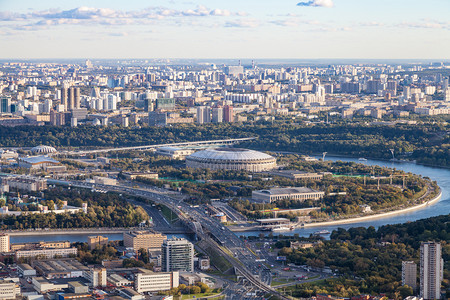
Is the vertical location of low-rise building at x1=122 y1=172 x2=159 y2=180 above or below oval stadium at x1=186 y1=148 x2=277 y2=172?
below

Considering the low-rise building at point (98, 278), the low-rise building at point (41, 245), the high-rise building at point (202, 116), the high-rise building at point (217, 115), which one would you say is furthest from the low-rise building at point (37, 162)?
the low-rise building at point (98, 278)

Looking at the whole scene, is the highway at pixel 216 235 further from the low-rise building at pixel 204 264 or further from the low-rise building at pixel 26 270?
the low-rise building at pixel 26 270

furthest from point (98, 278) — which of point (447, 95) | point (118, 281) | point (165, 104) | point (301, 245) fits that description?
point (447, 95)

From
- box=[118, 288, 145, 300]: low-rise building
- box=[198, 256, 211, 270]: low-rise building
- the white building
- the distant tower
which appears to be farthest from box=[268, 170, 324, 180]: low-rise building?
box=[118, 288, 145, 300]: low-rise building

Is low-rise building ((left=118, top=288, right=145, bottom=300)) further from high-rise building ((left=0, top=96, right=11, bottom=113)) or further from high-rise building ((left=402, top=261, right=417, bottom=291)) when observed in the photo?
high-rise building ((left=0, top=96, right=11, bottom=113))

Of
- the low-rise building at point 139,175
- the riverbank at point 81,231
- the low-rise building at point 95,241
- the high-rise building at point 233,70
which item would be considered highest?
the low-rise building at point 95,241
